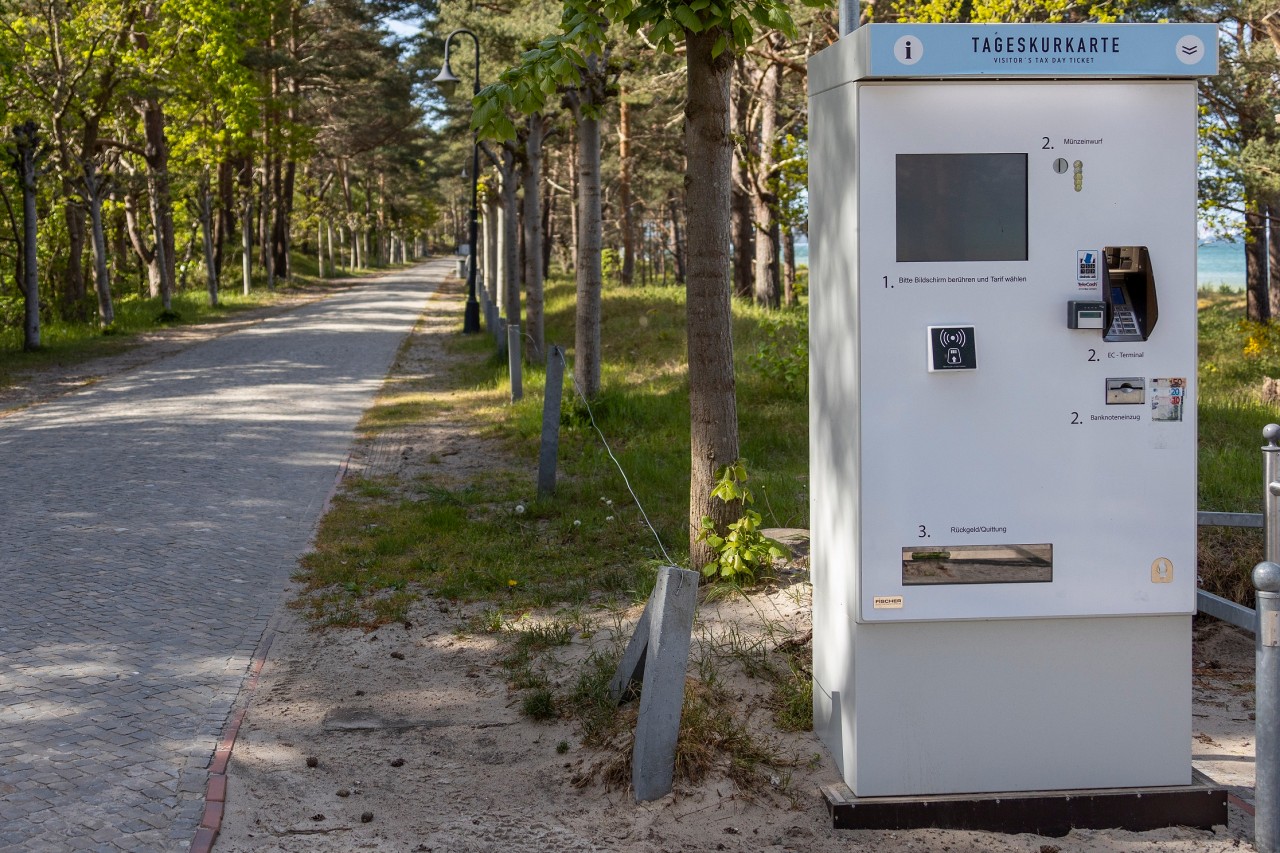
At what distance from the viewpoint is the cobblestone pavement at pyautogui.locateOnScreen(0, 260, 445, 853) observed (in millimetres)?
4535

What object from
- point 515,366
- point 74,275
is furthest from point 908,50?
point 74,275

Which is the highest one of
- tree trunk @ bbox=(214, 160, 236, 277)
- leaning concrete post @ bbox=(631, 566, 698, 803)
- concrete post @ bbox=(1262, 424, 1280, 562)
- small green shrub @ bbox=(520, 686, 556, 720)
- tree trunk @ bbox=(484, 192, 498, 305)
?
tree trunk @ bbox=(214, 160, 236, 277)

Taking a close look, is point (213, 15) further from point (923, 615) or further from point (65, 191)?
point (923, 615)

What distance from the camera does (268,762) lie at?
4.94m

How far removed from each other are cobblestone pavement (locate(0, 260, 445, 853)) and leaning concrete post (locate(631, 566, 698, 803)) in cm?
157

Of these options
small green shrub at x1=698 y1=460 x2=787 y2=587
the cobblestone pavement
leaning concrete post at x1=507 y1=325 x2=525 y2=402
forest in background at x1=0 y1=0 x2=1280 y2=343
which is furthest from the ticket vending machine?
leaning concrete post at x1=507 y1=325 x2=525 y2=402

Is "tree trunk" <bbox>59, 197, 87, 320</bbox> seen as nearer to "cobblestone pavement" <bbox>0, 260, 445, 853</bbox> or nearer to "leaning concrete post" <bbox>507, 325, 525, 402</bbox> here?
"cobblestone pavement" <bbox>0, 260, 445, 853</bbox>

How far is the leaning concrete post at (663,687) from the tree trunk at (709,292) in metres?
2.48

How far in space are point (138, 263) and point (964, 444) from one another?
137 ft

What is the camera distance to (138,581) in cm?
764

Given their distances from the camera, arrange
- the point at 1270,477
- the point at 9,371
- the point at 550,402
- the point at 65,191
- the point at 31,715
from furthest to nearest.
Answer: the point at 65,191
the point at 9,371
the point at 550,402
the point at 31,715
the point at 1270,477

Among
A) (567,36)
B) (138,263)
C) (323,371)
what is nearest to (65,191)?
(323,371)

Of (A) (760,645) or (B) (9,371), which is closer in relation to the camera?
(A) (760,645)

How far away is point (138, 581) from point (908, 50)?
18.8 ft
